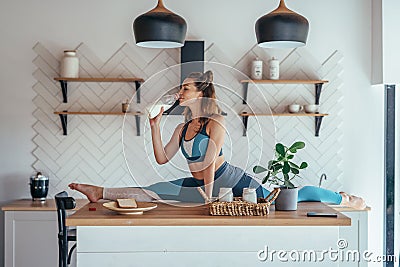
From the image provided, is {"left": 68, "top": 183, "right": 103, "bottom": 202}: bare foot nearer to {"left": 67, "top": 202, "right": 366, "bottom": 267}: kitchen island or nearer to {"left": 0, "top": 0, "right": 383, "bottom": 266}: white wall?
{"left": 67, "top": 202, "right": 366, "bottom": 267}: kitchen island

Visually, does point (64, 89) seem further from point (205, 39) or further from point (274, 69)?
point (274, 69)

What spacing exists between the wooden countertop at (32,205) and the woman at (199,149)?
1433 millimetres

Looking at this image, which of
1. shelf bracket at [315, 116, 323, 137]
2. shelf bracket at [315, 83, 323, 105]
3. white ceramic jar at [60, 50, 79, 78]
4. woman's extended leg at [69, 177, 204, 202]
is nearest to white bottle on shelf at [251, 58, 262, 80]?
shelf bracket at [315, 83, 323, 105]

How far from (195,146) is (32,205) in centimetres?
204

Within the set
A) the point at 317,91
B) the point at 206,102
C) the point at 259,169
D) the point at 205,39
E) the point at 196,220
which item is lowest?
the point at 196,220

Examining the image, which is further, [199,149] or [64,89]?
[64,89]

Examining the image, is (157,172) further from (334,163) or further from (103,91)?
(334,163)

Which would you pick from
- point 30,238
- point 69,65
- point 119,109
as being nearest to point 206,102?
point 119,109

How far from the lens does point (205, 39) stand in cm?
550

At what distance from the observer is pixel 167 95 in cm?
383

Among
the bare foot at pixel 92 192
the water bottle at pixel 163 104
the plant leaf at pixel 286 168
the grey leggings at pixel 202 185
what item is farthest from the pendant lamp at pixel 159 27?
the bare foot at pixel 92 192

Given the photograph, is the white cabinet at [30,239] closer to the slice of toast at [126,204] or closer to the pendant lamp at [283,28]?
the slice of toast at [126,204]

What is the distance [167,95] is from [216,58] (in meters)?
1.76

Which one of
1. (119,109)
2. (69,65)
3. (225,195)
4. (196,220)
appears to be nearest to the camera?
(196,220)
